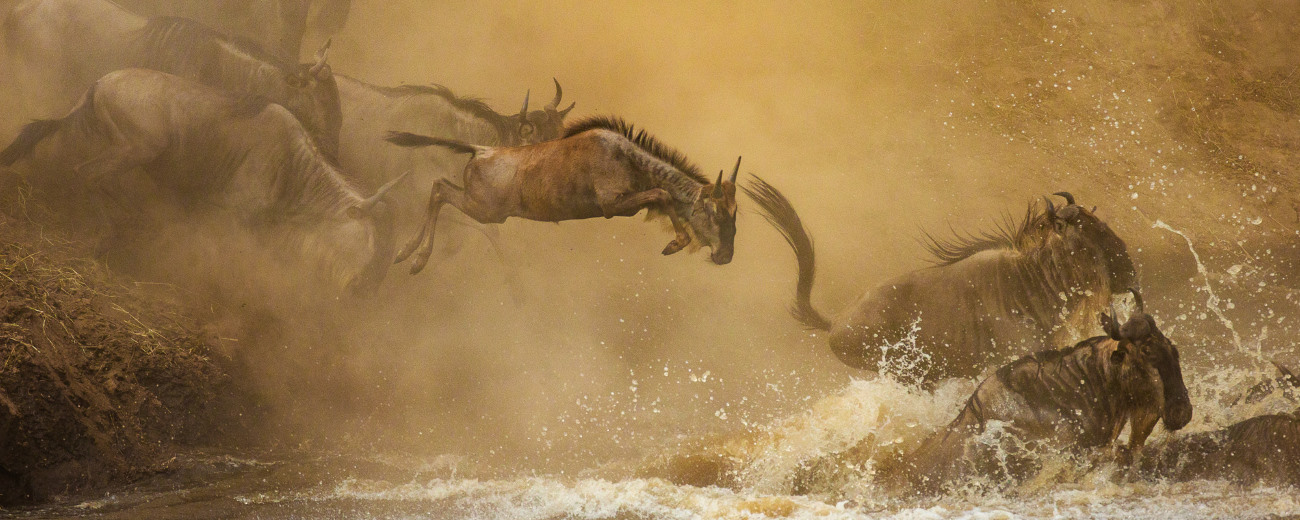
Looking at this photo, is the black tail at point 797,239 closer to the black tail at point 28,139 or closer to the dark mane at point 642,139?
the dark mane at point 642,139

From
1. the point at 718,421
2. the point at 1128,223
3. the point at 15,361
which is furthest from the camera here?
the point at 718,421

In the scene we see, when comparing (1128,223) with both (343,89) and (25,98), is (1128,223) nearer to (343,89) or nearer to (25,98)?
(343,89)

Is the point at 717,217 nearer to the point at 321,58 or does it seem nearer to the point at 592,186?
the point at 592,186

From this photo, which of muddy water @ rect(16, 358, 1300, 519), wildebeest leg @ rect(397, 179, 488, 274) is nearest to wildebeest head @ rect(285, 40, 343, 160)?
wildebeest leg @ rect(397, 179, 488, 274)

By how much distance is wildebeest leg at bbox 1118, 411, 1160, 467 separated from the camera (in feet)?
12.1

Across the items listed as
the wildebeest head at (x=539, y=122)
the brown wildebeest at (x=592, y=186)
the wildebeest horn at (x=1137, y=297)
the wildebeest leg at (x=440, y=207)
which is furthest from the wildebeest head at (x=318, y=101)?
the wildebeest horn at (x=1137, y=297)

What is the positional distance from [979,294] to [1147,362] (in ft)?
A: 2.39

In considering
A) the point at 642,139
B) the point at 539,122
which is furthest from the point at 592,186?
the point at 539,122

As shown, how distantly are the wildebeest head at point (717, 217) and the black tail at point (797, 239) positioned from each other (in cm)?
18

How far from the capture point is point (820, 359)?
4305 mm

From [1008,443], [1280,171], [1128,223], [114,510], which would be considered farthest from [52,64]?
[1280,171]

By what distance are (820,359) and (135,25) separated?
12.1ft

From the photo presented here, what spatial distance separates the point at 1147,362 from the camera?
145 inches

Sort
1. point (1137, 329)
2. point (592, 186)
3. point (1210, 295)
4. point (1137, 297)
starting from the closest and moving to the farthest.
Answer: point (1137, 329), point (1137, 297), point (1210, 295), point (592, 186)
